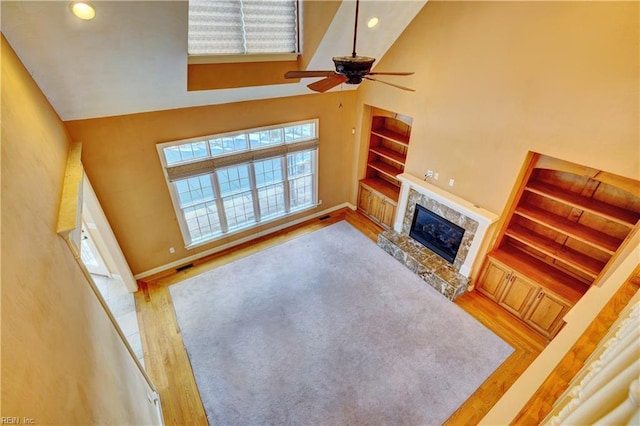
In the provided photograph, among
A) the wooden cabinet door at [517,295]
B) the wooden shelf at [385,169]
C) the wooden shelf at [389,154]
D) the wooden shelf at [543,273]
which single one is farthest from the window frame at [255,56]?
the wooden cabinet door at [517,295]

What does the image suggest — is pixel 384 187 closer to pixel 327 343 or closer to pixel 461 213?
pixel 461 213

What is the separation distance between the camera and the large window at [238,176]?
514cm

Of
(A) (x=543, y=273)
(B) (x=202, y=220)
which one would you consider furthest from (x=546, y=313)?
(B) (x=202, y=220)

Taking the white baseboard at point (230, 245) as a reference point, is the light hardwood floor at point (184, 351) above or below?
below

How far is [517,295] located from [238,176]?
5.36 m

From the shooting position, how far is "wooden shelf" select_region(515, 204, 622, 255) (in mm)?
3855

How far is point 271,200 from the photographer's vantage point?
257 inches

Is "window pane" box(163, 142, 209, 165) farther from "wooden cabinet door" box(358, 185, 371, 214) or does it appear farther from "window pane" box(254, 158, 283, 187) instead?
"wooden cabinet door" box(358, 185, 371, 214)

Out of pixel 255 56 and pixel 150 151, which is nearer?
pixel 255 56

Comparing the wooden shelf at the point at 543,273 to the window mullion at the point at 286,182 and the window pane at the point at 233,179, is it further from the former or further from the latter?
the window pane at the point at 233,179

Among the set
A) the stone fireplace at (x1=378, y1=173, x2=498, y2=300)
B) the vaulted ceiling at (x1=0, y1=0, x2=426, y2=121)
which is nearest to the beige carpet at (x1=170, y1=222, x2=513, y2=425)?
the stone fireplace at (x1=378, y1=173, x2=498, y2=300)

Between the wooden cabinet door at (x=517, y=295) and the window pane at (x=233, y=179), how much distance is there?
5.07 m

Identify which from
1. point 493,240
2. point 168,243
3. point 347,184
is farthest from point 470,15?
point 168,243

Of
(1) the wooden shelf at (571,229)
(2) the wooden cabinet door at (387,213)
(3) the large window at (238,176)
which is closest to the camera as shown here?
(1) the wooden shelf at (571,229)
